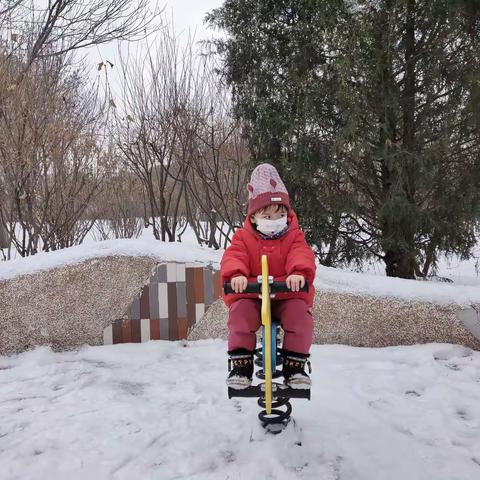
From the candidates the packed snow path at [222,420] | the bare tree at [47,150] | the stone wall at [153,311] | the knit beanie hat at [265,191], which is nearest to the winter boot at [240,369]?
the packed snow path at [222,420]

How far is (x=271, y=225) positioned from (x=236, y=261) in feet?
0.91

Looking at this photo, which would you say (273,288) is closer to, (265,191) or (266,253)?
(266,253)

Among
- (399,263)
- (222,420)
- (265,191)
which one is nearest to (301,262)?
(265,191)

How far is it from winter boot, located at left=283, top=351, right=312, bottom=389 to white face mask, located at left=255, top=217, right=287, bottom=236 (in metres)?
0.62

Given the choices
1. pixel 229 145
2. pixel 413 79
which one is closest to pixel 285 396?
pixel 413 79

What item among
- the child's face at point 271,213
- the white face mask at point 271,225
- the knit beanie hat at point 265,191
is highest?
the knit beanie hat at point 265,191

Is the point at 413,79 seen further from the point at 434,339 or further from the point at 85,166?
the point at 85,166

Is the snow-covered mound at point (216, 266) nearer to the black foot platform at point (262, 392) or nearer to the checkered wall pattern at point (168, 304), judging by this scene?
the checkered wall pattern at point (168, 304)

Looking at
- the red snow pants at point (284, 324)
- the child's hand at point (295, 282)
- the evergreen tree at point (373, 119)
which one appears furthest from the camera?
the evergreen tree at point (373, 119)

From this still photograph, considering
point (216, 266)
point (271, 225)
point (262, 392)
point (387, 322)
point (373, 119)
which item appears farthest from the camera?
point (373, 119)

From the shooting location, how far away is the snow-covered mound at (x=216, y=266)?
3420 mm

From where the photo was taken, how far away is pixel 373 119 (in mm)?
4758

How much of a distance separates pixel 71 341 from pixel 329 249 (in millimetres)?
3316

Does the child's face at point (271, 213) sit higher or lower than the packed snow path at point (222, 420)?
higher
